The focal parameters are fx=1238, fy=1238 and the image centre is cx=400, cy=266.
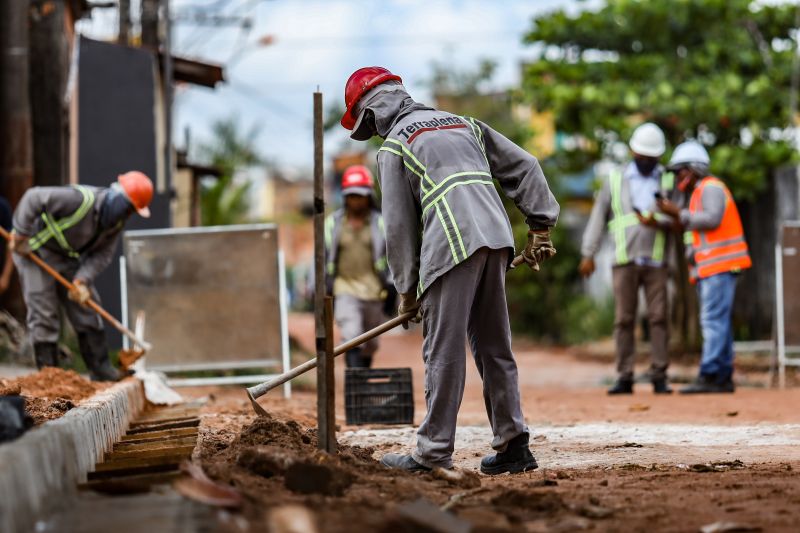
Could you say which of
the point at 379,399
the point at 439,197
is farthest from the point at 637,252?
the point at 439,197

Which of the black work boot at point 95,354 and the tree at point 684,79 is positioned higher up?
the tree at point 684,79

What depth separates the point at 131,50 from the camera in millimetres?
15047

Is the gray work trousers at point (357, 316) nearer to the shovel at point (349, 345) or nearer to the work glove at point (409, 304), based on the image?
the shovel at point (349, 345)

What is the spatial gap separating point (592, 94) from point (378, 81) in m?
11.0

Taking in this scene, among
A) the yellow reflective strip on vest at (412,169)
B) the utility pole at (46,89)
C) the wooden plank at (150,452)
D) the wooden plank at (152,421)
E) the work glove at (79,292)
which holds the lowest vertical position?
the wooden plank at (152,421)

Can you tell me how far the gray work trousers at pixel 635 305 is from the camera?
1126 centimetres

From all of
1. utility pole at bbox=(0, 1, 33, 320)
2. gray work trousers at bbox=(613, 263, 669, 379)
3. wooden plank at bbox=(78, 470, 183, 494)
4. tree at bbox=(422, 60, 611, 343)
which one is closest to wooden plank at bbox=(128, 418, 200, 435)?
wooden plank at bbox=(78, 470, 183, 494)

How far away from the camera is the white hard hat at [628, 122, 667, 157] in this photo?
36.9 ft

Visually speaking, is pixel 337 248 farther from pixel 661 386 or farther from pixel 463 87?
pixel 463 87

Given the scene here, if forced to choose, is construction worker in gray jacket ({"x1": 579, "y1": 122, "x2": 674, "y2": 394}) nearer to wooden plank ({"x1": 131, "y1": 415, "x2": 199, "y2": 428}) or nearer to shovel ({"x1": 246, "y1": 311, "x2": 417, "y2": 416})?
wooden plank ({"x1": 131, "y1": 415, "x2": 199, "y2": 428})

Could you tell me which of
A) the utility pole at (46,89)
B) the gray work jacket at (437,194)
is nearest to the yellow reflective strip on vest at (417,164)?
the gray work jacket at (437,194)

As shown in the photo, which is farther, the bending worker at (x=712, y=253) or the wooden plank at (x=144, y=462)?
the bending worker at (x=712, y=253)

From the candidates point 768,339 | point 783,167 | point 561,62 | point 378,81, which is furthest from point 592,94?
point 378,81

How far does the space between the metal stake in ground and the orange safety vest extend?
6.62 meters
